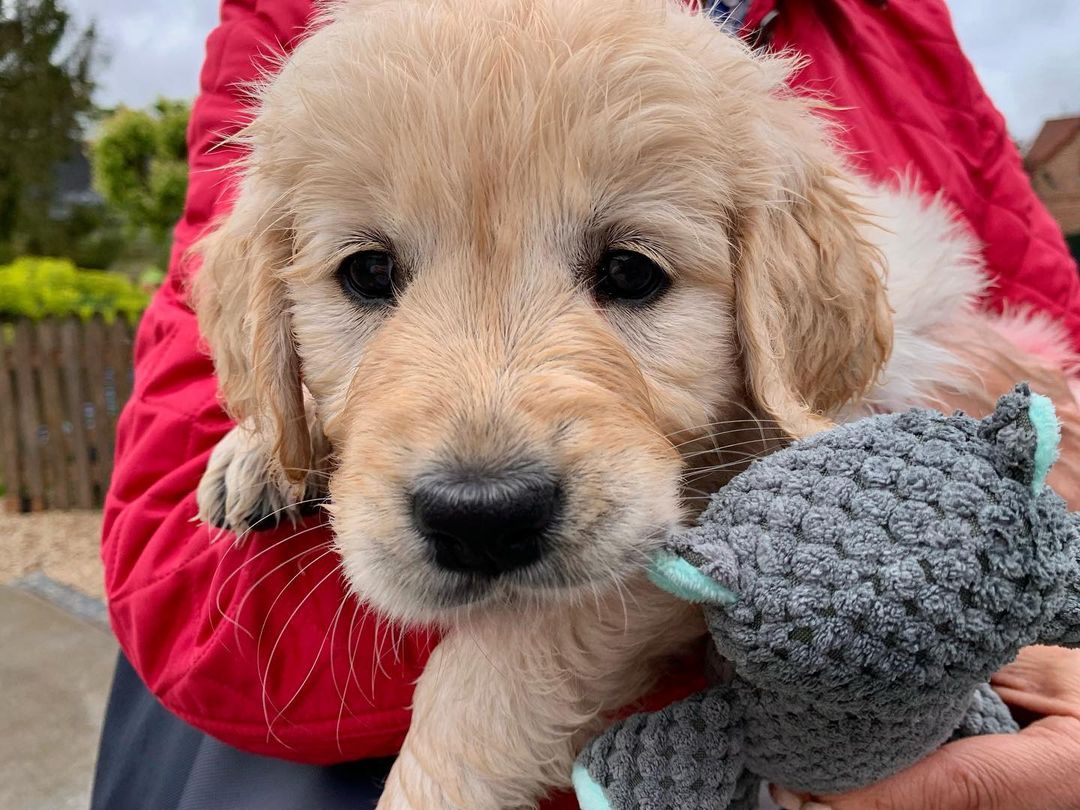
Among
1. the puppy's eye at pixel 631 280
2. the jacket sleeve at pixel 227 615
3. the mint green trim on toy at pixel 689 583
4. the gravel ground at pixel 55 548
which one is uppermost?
the puppy's eye at pixel 631 280

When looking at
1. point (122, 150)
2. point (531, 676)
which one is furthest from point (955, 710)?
point (122, 150)

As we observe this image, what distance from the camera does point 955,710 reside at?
1.37 m

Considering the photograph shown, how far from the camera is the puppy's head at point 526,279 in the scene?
1.38 metres

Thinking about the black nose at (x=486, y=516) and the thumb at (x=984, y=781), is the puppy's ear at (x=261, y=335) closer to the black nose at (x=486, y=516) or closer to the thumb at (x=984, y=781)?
the black nose at (x=486, y=516)

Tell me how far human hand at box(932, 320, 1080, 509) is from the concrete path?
5.28 m

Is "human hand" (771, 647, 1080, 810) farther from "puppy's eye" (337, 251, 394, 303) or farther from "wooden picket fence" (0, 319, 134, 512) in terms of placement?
"wooden picket fence" (0, 319, 134, 512)

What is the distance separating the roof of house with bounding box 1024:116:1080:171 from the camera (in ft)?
19.0

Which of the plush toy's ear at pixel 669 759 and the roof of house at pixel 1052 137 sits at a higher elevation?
the roof of house at pixel 1052 137

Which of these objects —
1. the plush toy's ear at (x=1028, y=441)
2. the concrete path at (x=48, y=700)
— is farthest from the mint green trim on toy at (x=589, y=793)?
the concrete path at (x=48, y=700)

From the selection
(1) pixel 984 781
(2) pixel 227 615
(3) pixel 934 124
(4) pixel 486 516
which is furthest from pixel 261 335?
(3) pixel 934 124

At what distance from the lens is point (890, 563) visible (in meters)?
1.05

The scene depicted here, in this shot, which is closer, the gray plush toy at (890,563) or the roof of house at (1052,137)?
the gray plush toy at (890,563)

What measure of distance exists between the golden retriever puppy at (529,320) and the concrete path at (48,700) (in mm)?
4426

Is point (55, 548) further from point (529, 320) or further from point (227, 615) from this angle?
point (529, 320)
